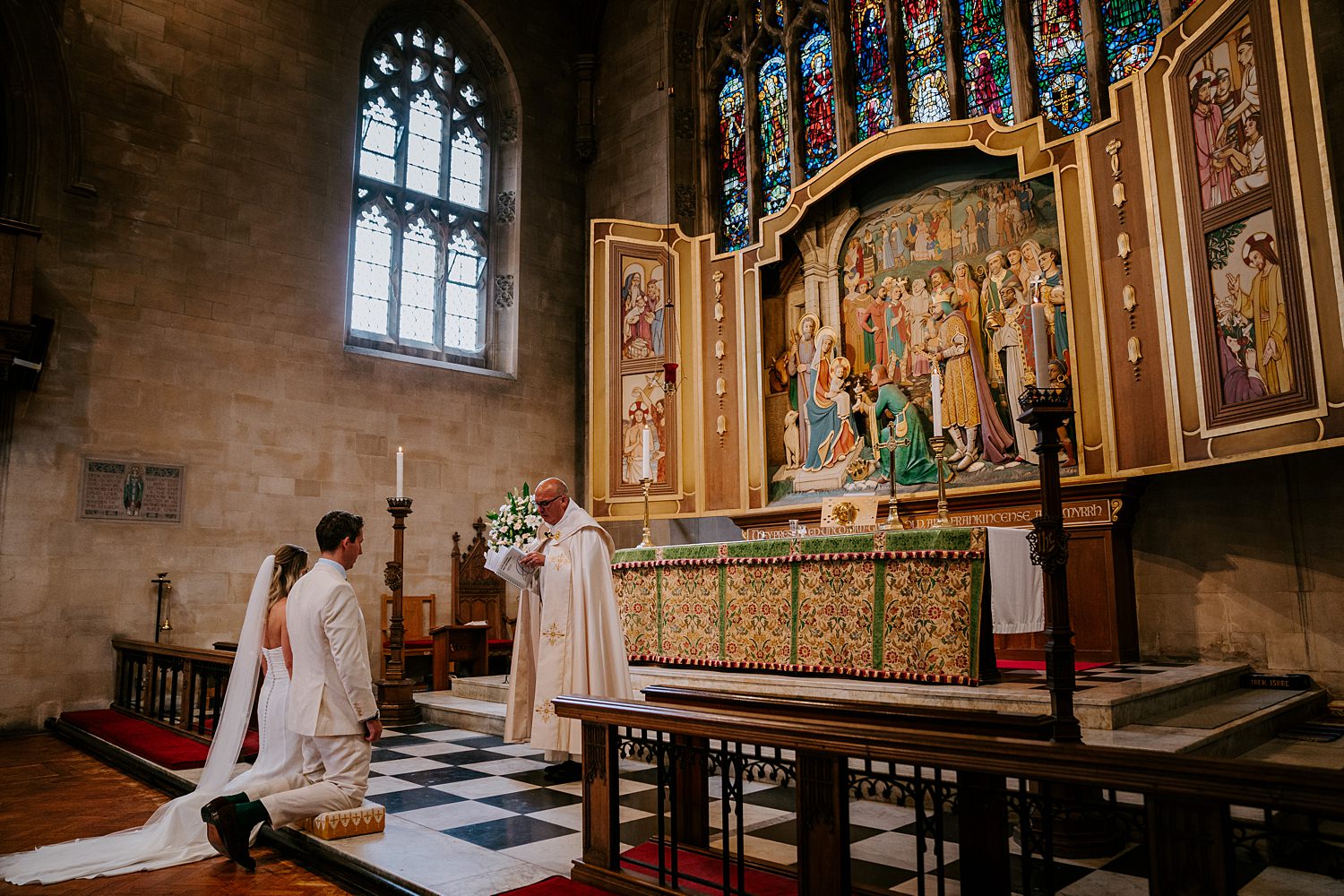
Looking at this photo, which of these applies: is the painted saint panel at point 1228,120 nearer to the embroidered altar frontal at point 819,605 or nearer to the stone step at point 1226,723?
the embroidered altar frontal at point 819,605

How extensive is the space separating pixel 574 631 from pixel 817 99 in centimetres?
805

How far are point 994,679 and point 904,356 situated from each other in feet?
13.0

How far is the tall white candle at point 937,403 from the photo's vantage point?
285 inches

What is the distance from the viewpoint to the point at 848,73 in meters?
10.3

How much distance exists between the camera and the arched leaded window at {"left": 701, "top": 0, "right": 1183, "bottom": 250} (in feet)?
27.5

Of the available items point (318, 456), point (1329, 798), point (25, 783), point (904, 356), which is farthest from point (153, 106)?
→ point (1329, 798)

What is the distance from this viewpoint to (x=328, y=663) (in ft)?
13.1

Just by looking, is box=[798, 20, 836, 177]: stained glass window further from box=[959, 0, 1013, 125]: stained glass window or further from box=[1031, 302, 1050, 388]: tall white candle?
box=[1031, 302, 1050, 388]: tall white candle

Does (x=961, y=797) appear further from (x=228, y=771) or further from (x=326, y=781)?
(x=228, y=771)

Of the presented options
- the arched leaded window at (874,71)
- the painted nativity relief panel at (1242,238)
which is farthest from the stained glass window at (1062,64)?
the painted nativity relief panel at (1242,238)

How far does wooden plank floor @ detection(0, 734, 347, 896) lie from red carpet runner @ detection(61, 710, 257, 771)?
0.18m

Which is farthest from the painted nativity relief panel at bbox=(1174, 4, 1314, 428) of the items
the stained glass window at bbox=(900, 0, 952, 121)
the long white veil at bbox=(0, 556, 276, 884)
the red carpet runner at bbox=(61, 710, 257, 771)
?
the red carpet runner at bbox=(61, 710, 257, 771)

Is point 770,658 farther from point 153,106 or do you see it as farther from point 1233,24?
point 153,106

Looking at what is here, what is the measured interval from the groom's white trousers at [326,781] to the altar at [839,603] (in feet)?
10.1
